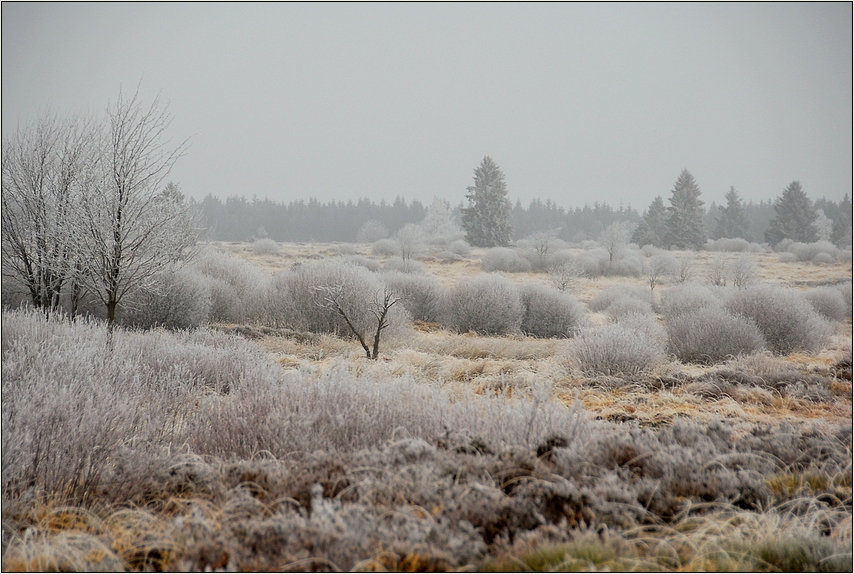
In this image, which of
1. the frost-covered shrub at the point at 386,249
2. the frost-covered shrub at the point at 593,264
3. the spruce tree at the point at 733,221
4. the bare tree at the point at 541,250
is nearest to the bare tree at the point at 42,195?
the frost-covered shrub at the point at 593,264

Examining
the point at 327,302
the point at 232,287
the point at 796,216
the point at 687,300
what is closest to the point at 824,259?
the point at 796,216

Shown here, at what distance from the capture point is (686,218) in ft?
142

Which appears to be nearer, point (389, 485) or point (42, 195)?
point (389, 485)

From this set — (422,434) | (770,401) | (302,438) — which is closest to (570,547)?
(422,434)

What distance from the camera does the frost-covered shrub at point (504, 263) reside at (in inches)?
1135

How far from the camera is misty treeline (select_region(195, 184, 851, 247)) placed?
6512 centimetres

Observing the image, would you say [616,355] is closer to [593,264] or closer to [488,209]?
[593,264]

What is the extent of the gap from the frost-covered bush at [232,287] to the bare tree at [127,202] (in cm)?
626

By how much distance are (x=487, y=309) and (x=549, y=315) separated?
2.29 meters

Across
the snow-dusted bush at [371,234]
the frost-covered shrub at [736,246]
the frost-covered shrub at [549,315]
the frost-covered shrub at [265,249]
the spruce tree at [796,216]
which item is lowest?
the frost-covered shrub at [549,315]

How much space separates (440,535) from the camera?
66.3 inches

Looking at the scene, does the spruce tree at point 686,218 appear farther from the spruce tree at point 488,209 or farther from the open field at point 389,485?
the open field at point 389,485

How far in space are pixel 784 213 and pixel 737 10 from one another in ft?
160

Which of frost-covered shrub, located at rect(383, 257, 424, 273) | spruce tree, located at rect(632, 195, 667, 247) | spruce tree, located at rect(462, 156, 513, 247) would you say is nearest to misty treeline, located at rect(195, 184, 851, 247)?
spruce tree, located at rect(632, 195, 667, 247)
